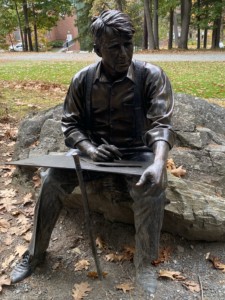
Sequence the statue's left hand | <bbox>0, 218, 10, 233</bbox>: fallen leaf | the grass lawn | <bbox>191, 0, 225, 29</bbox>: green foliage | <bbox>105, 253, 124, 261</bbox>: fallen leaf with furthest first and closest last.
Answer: <bbox>191, 0, 225, 29</bbox>: green foliage
the grass lawn
<bbox>0, 218, 10, 233</bbox>: fallen leaf
<bbox>105, 253, 124, 261</bbox>: fallen leaf
the statue's left hand

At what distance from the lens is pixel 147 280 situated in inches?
99.7

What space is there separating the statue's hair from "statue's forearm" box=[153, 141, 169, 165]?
92 cm

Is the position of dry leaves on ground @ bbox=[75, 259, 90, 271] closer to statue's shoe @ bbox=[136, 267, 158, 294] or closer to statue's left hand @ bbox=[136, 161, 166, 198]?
statue's shoe @ bbox=[136, 267, 158, 294]

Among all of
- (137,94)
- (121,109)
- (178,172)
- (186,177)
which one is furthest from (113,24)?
(186,177)

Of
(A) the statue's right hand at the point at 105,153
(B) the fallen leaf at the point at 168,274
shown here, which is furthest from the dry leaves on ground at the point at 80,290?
(A) the statue's right hand at the point at 105,153

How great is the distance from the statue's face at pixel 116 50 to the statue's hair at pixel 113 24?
0.03m

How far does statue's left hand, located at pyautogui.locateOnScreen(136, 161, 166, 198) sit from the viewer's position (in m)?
2.15

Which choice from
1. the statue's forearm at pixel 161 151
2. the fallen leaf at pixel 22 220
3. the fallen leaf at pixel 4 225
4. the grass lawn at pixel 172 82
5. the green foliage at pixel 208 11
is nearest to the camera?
the statue's forearm at pixel 161 151

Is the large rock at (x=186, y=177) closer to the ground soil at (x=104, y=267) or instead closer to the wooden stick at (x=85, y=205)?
the ground soil at (x=104, y=267)

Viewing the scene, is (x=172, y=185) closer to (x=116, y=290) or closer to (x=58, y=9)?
Answer: (x=116, y=290)

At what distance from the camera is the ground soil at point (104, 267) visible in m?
2.57

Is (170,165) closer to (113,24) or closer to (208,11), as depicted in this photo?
(113,24)

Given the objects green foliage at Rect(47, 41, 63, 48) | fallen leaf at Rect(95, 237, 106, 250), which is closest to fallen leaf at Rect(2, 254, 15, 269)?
fallen leaf at Rect(95, 237, 106, 250)

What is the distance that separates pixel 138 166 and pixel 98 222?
141 centimetres
